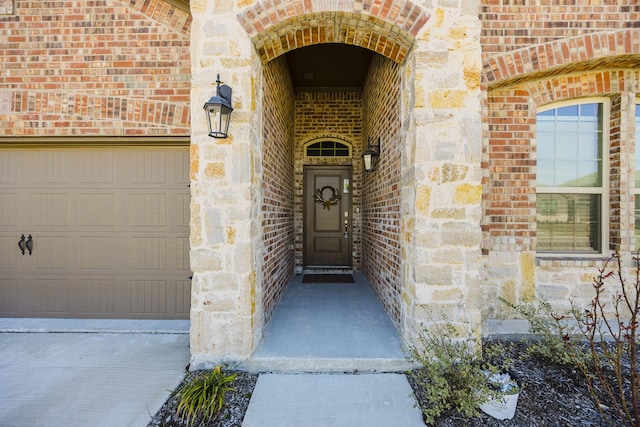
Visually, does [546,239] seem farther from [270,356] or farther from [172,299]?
[172,299]

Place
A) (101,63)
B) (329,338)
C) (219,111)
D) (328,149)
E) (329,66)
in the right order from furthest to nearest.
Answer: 1. (328,149)
2. (329,66)
3. (101,63)
4. (329,338)
5. (219,111)

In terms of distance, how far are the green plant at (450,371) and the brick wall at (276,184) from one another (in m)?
1.53

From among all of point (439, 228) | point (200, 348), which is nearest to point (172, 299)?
point (200, 348)

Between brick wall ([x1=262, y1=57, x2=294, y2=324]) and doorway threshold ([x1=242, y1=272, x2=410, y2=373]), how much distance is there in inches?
11.0

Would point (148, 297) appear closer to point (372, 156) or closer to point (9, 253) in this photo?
point (9, 253)

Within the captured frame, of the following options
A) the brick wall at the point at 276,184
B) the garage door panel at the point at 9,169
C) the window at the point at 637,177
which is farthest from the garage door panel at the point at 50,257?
the window at the point at 637,177

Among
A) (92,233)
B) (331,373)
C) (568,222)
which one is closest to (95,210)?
(92,233)

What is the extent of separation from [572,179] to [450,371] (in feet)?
9.34

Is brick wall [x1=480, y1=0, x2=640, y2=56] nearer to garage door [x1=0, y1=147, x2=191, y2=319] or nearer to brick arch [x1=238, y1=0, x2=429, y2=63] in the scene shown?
brick arch [x1=238, y1=0, x2=429, y2=63]

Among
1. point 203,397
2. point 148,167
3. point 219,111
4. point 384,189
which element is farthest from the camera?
point 384,189

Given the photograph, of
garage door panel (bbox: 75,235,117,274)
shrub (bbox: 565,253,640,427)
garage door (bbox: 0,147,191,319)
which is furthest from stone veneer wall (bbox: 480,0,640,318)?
garage door panel (bbox: 75,235,117,274)

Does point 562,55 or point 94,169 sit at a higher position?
point 562,55

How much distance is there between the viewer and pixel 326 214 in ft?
18.1

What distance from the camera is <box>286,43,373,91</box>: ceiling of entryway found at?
4000 millimetres
